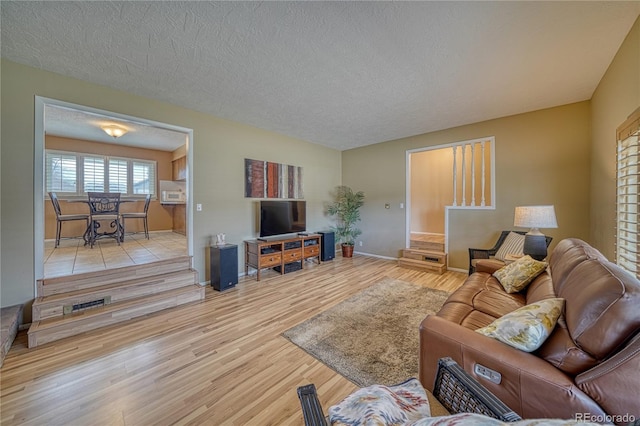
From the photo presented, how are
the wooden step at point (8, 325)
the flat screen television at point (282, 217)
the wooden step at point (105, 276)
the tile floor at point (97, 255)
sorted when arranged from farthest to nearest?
the flat screen television at point (282, 217), the tile floor at point (97, 255), the wooden step at point (105, 276), the wooden step at point (8, 325)

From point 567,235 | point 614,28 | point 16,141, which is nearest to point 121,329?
point 16,141

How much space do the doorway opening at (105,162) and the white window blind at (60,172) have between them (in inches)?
1.9

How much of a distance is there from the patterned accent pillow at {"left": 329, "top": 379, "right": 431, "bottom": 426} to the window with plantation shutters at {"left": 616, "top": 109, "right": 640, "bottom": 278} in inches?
87.3

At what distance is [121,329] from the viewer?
2.43 m

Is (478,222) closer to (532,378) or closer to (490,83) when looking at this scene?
(490,83)

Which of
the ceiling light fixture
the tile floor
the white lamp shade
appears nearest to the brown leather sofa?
the white lamp shade

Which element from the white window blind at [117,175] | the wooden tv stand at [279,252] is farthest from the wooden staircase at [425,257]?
the white window blind at [117,175]

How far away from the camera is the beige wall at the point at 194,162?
237 centimetres

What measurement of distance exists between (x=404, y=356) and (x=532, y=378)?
3.79 ft

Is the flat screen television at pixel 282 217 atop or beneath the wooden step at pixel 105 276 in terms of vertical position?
atop

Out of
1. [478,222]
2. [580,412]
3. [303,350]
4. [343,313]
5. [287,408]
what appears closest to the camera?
[580,412]

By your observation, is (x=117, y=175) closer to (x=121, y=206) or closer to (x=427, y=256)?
(x=121, y=206)

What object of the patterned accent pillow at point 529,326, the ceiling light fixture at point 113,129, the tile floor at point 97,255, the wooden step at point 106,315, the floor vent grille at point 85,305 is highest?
the ceiling light fixture at point 113,129

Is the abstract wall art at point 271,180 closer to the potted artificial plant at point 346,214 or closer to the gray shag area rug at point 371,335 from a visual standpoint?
the potted artificial plant at point 346,214
